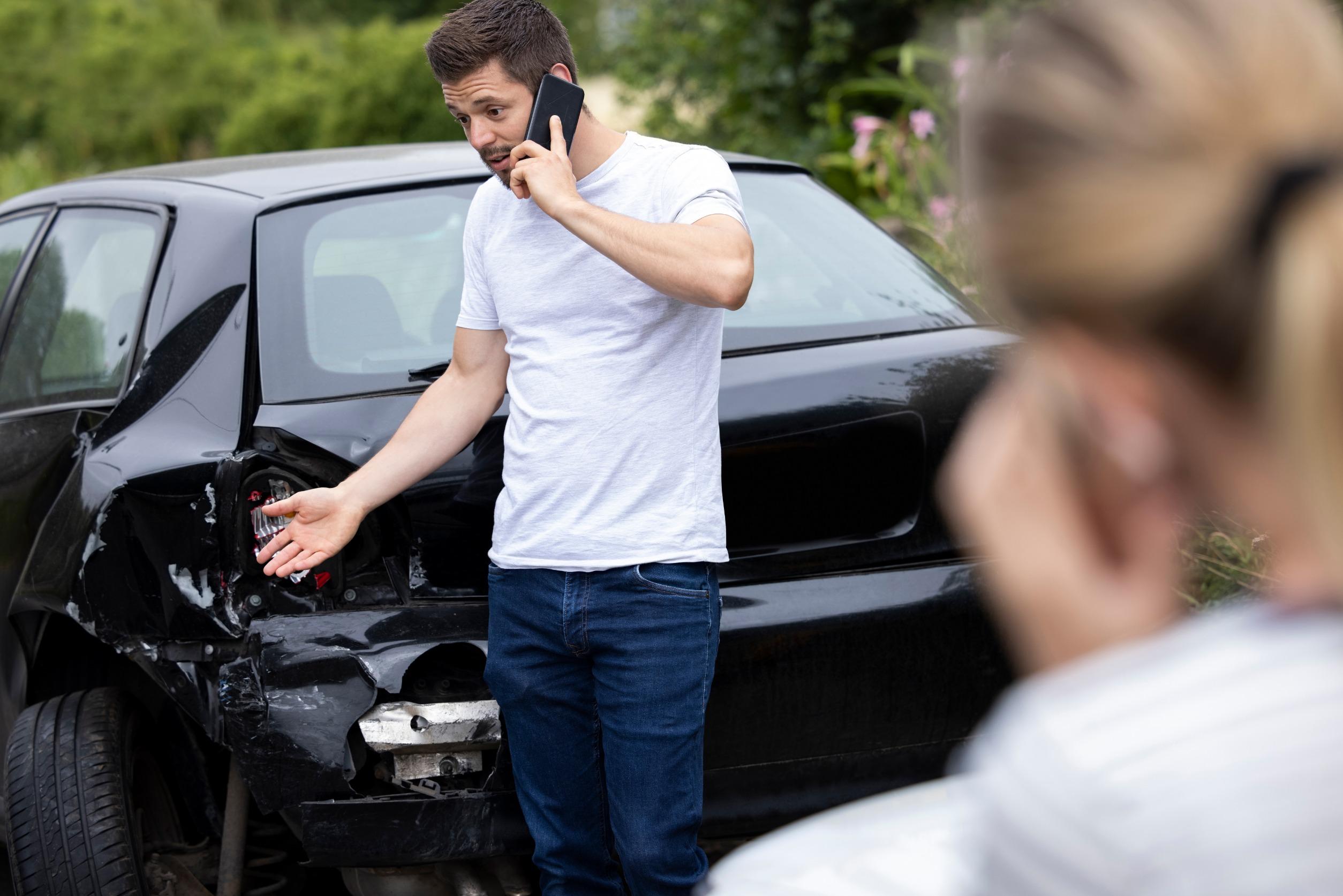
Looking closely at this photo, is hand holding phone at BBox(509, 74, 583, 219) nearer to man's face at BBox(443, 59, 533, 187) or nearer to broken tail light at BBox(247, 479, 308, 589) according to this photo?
man's face at BBox(443, 59, 533, 187)

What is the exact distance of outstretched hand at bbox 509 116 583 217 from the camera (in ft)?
7.48

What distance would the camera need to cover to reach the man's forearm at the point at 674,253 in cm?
222

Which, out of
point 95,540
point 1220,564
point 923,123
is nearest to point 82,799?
point 95,540

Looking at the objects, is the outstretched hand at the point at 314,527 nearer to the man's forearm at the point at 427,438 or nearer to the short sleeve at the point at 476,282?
the man's forearm at the point at 427,438

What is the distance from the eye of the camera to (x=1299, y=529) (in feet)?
2.90

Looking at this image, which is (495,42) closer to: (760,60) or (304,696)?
(304,696)

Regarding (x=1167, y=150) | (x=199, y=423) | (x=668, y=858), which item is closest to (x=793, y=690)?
(x=668, y=858)

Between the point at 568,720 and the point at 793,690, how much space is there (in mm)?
475

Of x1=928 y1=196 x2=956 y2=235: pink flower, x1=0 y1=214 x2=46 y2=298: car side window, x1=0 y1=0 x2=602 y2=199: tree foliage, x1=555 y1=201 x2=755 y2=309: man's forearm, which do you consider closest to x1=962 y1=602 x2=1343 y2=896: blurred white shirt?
x1=555 y1=201 x2=755 y2=309: man's forearm

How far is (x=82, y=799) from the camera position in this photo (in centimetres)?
280

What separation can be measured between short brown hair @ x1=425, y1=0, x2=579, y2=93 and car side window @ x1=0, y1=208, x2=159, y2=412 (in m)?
1.05

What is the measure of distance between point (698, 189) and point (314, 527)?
0.88 m

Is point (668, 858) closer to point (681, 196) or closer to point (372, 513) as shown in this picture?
point (372, 513)

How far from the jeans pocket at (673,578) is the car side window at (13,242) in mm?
2296
